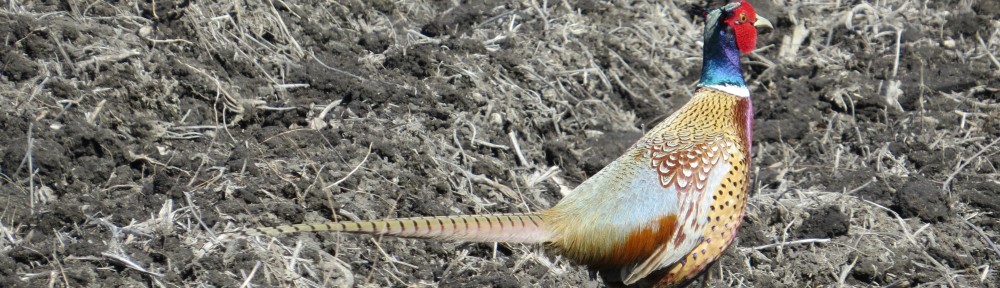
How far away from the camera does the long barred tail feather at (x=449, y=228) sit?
2.74 meters

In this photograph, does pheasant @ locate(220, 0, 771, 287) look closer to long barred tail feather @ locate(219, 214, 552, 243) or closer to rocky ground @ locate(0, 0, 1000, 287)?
long barred tail feather @ locate(219, 214, 552, 243)

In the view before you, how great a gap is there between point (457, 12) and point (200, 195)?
6.41ft

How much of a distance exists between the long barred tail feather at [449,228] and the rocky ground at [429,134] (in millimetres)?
157

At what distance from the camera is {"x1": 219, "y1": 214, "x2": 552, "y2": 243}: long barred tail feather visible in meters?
2.74

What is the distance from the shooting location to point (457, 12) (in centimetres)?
502

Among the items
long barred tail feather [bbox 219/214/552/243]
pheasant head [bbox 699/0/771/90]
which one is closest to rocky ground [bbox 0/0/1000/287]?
long barred tail feather [bbox 219/214/552/243]

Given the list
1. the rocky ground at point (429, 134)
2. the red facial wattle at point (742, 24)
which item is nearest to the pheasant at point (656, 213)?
the rocky ground at point (429, 134)

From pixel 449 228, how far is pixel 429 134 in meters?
1.21

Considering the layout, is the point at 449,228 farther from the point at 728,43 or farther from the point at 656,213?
the point at 728,43

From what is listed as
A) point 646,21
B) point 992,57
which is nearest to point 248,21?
point 646,21

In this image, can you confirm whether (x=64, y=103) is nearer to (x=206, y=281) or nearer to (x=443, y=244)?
(x=206, y=281)

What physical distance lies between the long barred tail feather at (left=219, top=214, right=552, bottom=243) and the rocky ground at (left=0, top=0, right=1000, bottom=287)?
0.52 feet

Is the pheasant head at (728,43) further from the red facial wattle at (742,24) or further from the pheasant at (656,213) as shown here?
the pheasant at (656,213)

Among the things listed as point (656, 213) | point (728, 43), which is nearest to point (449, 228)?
point (656, 213)
